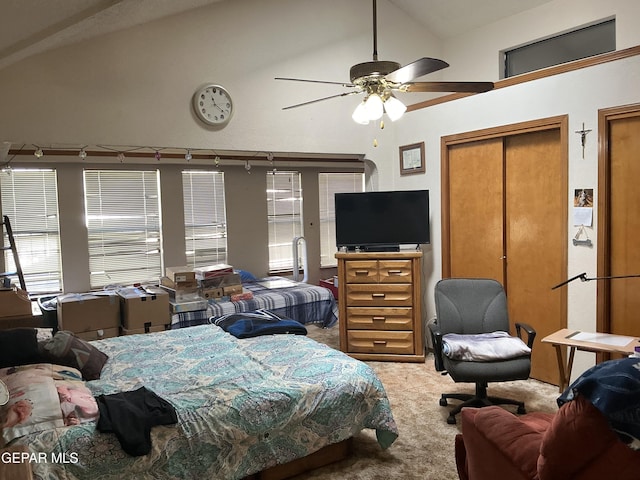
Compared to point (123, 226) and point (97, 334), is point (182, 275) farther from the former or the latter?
point (123, 226)

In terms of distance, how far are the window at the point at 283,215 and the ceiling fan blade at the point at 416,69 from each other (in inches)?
183

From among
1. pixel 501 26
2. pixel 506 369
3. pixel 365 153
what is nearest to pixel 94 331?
pixel 365 153

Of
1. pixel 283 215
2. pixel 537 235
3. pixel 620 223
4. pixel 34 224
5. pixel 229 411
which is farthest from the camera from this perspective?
pixel 283 215

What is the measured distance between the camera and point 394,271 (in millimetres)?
4395

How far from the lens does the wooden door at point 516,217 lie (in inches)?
146

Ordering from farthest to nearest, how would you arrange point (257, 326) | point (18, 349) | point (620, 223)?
point (257, 326) < point (620, 223) < point (18, 349)

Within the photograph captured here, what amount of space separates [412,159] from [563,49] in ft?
5.38

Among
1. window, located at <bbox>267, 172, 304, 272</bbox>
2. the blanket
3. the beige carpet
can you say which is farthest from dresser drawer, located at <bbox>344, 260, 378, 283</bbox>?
window, located at <bbox>267, 172, 304, 272</bbox>

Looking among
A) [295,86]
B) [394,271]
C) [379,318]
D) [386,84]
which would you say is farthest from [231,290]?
[386,84]

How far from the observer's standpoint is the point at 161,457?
2.13 metres

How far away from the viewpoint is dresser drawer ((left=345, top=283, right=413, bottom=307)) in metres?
4.40

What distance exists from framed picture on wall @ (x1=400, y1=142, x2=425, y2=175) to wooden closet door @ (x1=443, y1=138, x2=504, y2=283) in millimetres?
314

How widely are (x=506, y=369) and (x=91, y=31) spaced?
11.6 ft

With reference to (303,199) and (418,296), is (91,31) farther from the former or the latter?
(303,199)
